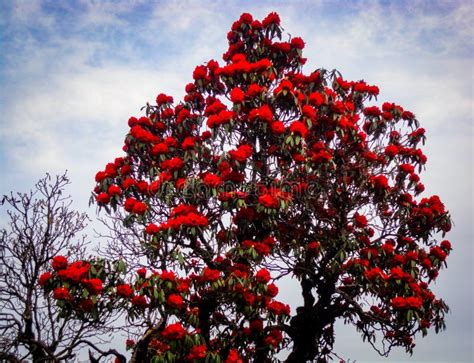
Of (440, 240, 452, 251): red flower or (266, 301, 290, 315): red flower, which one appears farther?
(440, 240, 452, 251): red flower

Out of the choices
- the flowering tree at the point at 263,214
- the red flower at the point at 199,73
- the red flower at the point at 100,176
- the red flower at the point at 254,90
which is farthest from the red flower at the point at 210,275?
the red flower at the point at 199,73

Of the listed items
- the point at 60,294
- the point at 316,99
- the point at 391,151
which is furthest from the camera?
the point at 391,151

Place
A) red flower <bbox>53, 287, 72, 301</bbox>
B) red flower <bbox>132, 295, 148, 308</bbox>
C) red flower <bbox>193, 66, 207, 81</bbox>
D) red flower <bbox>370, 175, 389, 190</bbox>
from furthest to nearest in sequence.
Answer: red flower <bbox>193, 66, 207, 81</bbox> → red flower <bbox>370, 175, 389, 190</bbox> → red flower <bbox>132, 295, 148, 308</bbox> → red flower <bbox>53, 287, 72, 301</bbox>

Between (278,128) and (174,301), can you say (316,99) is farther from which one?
(174,301)

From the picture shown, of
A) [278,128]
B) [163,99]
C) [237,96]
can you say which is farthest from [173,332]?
[163,99]

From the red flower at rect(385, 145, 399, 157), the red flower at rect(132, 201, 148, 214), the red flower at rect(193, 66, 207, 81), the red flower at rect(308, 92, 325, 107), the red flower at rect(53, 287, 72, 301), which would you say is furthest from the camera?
the red flower at rect(385, 145, 399, 157)

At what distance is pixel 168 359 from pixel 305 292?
10.5 feet

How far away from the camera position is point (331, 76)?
8.34 meters

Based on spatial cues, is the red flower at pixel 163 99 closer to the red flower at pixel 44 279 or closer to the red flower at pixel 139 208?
the red flower at pixel 139 208

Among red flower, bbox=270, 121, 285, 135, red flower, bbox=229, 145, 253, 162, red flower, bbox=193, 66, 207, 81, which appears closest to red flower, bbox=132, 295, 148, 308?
red flower, bbox=229, 145, 253, 162

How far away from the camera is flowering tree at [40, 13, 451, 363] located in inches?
262

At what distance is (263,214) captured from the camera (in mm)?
7152

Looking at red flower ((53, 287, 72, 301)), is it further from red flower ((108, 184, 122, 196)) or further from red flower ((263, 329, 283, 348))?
red flower ((263, 329, 283, 348))

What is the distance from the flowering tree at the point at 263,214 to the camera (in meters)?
6.65
